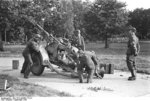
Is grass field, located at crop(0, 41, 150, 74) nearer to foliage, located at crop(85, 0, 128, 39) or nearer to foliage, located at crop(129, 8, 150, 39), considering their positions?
foliage, located at crop(85, 0, 128, 39)

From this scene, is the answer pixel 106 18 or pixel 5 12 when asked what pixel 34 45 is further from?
pixel 106 18

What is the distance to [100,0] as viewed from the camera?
38969mm

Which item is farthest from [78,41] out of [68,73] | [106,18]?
[106,18]

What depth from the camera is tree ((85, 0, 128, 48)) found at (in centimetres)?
3800

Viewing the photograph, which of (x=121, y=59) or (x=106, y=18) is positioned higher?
(x=106, y=18)

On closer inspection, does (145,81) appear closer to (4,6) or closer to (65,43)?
(65,43)

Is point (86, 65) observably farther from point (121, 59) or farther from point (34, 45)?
point (121, 59)

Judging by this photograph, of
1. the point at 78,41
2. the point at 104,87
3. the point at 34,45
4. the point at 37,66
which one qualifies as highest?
the point at 78,41

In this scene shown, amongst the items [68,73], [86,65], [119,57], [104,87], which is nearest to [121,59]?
[119,57]

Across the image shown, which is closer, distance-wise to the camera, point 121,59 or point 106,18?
point 121,59

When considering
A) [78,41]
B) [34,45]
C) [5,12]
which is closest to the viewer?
[34,45]

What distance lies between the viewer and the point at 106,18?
38.5m

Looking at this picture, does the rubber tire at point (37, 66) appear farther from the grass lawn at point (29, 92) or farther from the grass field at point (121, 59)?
the grass field at point (121, 59)

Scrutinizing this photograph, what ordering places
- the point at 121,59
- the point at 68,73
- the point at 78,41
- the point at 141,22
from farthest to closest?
the point at 141,22
the point at 121,59
the point at 78,41
the point at 68,73
